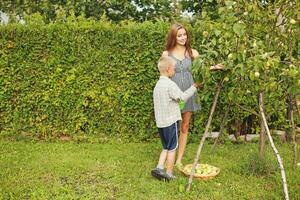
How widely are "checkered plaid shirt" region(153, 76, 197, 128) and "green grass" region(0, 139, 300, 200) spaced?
72cm

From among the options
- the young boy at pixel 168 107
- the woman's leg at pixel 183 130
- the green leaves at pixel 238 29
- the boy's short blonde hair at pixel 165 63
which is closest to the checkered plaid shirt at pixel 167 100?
the young boy at pixel 168 107

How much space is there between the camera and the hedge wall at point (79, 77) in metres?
7.25

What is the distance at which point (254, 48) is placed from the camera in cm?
453

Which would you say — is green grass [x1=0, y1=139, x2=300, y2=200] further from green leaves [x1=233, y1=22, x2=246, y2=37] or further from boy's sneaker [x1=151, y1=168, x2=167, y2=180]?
green leaves [x1=233, y1=22, x2=246, y2=37]

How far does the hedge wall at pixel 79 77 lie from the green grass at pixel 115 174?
1.26 ft

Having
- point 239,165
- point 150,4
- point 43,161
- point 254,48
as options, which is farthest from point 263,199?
point 150,4

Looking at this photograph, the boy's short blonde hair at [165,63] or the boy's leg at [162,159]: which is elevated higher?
the boy's short blonde hair at [165,63]

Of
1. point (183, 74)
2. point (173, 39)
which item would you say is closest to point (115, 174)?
point (183, 74)

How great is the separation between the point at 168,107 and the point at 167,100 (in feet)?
0.28

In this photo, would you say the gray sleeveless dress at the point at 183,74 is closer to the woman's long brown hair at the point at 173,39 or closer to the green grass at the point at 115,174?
the woman's long brown hair at the point at 173,39

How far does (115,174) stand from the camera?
18.4ft

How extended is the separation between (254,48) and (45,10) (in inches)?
286

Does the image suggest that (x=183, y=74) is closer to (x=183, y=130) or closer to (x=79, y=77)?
(x=183, y=130)

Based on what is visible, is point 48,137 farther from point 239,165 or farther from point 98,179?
point 239,165
